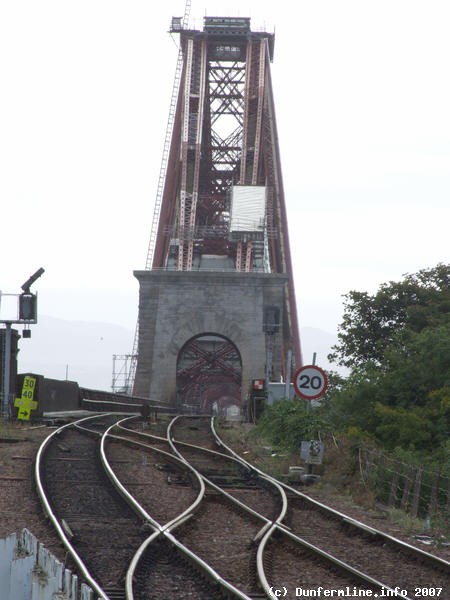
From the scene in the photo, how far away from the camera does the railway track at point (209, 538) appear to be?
852cm

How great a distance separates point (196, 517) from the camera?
1226 cm

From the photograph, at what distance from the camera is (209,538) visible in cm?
1083

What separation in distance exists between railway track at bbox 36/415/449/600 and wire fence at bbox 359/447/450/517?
1662mm

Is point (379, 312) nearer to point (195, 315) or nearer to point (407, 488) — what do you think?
point (195, 315)

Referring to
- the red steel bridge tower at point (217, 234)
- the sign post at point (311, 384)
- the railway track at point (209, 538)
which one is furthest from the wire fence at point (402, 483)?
the red steel bridge tower at point (217, 234)

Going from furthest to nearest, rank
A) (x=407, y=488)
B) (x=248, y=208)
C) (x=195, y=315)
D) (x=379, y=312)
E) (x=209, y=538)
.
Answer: (x=248, y=208)
(x=195, y=315)
(x=379, y=312)
(x=407, y=488)
(x=209, y=538)

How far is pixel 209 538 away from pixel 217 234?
65.7 metres

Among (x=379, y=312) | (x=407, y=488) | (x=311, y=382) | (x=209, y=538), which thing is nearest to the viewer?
(x=209, y=538)

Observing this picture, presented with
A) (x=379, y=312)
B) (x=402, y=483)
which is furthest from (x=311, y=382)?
(x=379, y=312)

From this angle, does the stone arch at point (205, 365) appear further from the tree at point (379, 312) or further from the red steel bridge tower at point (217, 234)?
the tree at point (379, 312)

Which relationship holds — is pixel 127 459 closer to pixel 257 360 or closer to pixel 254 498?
pixel 254 498

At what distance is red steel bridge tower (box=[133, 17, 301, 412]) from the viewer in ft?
200

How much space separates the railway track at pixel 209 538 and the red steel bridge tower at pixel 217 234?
42676 mm

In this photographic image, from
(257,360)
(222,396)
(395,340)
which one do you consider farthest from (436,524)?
(222,396)
